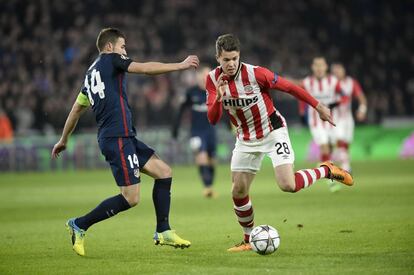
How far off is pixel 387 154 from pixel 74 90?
950 centimetres

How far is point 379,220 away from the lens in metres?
11.2

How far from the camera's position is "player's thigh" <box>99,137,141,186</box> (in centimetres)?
863

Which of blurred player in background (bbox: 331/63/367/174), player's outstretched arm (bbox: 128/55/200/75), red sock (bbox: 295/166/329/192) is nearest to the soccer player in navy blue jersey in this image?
player's outstretched arm (bbox: 128/55/200/75)

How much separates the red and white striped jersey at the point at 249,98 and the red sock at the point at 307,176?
568 mm

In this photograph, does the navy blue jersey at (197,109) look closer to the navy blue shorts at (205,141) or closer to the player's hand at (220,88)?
the navy blue shorts at (205,141)

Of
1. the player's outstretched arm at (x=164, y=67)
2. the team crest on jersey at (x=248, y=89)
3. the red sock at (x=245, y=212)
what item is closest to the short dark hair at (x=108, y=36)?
the player's outstretched arm at (x=164, y=67)

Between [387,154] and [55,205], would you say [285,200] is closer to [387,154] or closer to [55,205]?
[55,205]

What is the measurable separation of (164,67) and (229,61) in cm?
76

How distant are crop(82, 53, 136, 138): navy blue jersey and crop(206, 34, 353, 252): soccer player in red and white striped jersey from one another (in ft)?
2.85

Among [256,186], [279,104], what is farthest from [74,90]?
[256,186]

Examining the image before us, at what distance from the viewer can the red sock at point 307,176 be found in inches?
352

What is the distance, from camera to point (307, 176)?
9.08 m

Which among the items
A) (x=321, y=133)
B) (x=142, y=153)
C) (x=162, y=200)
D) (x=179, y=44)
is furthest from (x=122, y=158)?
(x=179, y=44)

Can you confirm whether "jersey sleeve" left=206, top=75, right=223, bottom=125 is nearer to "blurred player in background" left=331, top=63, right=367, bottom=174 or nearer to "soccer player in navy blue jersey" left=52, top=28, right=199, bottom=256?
"soccer player in navy blue jersey" left=52, top=28, right=199, bottom=256
